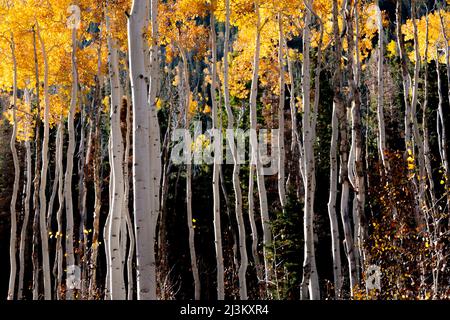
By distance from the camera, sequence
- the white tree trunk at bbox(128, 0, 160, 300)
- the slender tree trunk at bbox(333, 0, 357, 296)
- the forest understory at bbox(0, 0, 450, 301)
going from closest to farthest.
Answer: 1. the white tree trunk at bbox(128, 0, 160, 300)
2. the forest understory at bbox(0, 0, 450, 301)
3. the slender tree trunk at bbox(333, 0, 357, 296)

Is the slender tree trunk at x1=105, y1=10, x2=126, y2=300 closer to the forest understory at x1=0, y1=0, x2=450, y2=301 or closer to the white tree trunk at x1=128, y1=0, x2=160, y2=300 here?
the forest understory at x1=0, y1=0, x2=450, y2=301

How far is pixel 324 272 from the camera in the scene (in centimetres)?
1420

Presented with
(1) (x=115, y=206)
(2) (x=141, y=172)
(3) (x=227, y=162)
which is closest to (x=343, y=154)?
(2) (x=141, y=172)

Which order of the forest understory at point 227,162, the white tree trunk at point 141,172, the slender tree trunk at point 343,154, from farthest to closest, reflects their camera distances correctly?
1. the slender tree trunk at point 343,154
2. the forest understory at point 227,162
3. the white tree trunk at point 141,172

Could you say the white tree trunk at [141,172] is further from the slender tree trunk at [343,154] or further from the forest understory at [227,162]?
the slender tree trunk at [343,154]

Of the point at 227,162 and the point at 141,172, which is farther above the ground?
the point at 227,162

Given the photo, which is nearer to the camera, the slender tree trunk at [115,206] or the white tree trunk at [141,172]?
the white tree trunk at [141,172]

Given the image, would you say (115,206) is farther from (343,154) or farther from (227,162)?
(227,162)

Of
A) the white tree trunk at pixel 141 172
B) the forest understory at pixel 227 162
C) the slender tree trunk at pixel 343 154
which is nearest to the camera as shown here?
the white tree trunk at pixel 141 172

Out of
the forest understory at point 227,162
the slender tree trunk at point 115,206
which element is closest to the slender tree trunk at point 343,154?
the forest understory at point 227,162

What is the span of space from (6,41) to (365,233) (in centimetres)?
988

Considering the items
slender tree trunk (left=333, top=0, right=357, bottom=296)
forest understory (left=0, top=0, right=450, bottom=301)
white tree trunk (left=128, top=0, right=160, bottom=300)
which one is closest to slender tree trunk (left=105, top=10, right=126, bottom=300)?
forest understory (left=0, top=0, right=450, bottom=301)

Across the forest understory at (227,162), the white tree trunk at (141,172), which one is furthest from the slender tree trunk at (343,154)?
the white tree trunk at (141,172)
